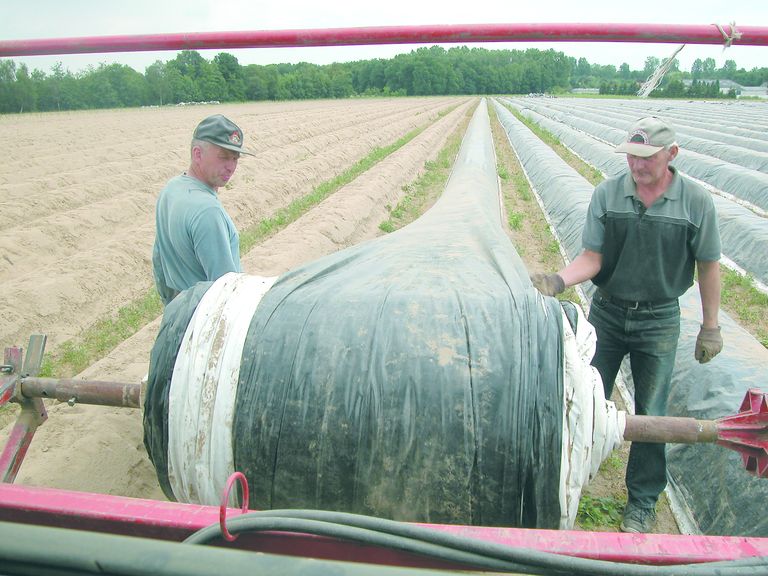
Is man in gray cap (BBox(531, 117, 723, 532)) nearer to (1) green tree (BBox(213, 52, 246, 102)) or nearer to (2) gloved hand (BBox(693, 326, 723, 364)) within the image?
(2) gloved hand (BBox(693, 326, 723, 364))

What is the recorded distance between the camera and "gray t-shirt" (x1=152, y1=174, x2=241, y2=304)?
2691 mm

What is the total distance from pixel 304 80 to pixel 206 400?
65735 mm

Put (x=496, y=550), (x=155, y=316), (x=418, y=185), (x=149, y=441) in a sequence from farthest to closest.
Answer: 1. (x=418, y=185)
2. (x=155, y=316)
3. (x=149, y=441)
4. (x=496, y=550)

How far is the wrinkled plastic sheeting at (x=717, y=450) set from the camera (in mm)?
2740

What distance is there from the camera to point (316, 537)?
3.36ft

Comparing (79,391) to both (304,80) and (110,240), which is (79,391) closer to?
(110,240)

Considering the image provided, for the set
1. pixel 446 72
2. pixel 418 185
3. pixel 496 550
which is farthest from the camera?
pixel 446 72

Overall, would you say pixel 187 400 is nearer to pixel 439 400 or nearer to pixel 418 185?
pixel 439 400

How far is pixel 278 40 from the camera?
1406mm

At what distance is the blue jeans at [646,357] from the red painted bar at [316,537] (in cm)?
191

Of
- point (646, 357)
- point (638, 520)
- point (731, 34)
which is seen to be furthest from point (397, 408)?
point (638, 520)

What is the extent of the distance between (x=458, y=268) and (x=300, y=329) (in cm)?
76

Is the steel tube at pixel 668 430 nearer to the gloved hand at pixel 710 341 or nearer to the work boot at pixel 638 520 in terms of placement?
the gloved hand at pixel 710 341

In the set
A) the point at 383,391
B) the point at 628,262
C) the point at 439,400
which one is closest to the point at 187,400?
the point at 383,391
